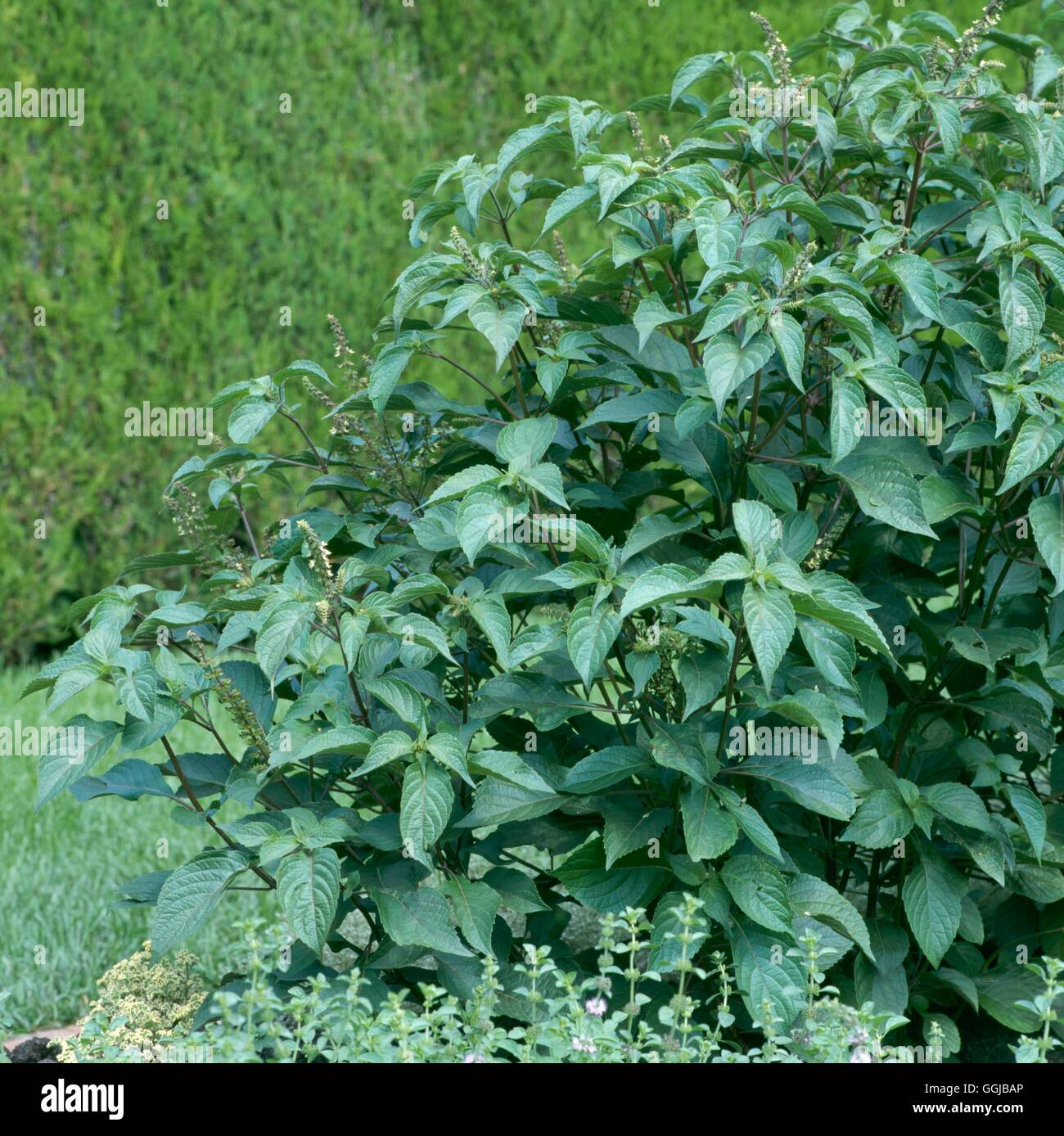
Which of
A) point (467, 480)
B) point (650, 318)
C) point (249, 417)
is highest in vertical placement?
point (650, 318)

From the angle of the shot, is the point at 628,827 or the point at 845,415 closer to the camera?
the point at 845,415

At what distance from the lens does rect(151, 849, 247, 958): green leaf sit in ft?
7.05

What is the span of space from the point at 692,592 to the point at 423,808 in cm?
56

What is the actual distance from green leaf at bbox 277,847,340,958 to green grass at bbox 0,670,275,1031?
410mm

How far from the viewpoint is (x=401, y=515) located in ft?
8.48

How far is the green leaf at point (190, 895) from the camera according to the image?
7.05ft

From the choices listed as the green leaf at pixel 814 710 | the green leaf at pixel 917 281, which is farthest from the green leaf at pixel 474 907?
the green leaf at pixel 917 281

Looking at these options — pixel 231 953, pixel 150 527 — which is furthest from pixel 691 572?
pixel 150 527

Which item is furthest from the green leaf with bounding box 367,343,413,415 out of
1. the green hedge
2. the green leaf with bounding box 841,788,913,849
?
the green hedge

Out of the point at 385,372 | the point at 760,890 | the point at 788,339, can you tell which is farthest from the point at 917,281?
the point at 760,890

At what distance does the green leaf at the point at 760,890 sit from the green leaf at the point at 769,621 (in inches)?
18.0

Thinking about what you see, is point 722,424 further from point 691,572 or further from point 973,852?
point 973,852

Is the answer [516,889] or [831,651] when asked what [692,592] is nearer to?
[831,651]

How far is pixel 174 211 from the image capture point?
6.62 meters
